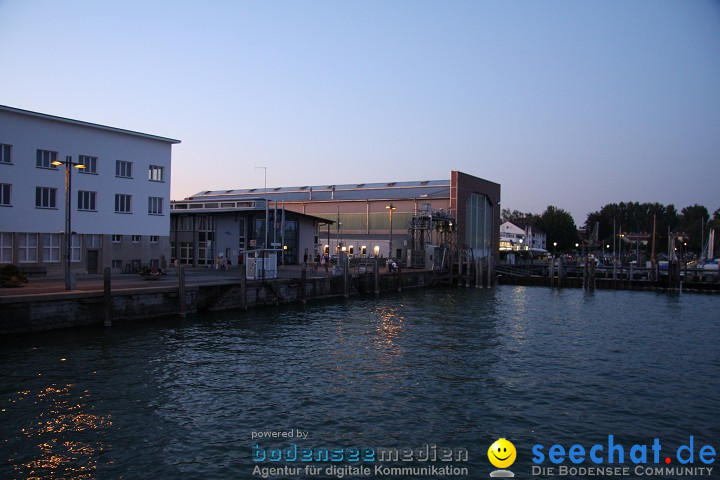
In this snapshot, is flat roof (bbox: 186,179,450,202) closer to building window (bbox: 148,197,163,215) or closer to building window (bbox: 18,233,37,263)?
building window (bbox: 148,197,163,215)

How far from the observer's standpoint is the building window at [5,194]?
3569 cm

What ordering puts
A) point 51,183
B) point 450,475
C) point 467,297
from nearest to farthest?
point 450,475 → point 51,183 → point 467,297

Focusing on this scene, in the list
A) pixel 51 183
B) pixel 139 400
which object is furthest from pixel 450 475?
pixel 51 183

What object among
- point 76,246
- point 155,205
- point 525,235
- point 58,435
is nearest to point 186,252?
point 155,205

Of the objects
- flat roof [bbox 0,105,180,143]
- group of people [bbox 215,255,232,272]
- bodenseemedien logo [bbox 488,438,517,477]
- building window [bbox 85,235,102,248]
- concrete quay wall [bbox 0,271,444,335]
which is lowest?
bodenseemedien logo [bbox 488,438,517,477]

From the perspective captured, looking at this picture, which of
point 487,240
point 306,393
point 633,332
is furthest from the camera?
point 487,240

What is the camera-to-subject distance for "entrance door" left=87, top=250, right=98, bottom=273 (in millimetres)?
40775

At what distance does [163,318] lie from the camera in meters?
30.4

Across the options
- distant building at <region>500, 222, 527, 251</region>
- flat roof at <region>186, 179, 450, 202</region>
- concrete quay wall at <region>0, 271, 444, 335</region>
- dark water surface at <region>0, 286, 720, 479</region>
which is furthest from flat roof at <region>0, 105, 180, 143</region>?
distant building at <region>500, 222, 527, 251</region>

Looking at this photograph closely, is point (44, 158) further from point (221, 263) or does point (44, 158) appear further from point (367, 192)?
point (367, 192)

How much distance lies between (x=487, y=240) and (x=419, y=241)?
1773 centimetres

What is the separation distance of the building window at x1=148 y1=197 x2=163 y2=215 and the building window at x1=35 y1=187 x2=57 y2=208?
25.5 feet

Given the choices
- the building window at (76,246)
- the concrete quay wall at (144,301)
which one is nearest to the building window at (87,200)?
A: the building window at (76,246)

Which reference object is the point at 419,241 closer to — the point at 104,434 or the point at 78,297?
the point at 78,297
